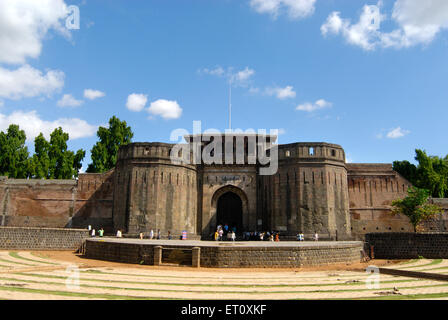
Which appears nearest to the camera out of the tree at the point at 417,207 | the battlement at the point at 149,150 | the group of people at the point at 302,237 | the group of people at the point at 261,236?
the group of people at the point at 302,237

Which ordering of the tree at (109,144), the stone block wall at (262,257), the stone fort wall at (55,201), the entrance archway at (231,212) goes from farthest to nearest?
the tree at (109,144)
the stone fort wall at (55,201)
the entrance archway at (231,212)
the stone block wall at (262,257)

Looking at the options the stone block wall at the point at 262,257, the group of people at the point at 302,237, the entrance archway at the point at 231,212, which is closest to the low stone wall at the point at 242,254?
the stone block wall at the point at 262,257

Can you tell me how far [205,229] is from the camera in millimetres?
29594

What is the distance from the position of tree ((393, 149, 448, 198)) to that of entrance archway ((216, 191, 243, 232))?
23.8 meters

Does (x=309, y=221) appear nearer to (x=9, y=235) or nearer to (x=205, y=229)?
(x=205, y=229)

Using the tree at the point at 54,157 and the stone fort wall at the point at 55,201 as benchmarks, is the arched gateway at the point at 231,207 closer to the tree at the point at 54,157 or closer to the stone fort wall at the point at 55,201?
Result: the stone fort wall at the point at 55,201

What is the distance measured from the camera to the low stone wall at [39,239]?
70.9 ft

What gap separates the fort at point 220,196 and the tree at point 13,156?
8386mm

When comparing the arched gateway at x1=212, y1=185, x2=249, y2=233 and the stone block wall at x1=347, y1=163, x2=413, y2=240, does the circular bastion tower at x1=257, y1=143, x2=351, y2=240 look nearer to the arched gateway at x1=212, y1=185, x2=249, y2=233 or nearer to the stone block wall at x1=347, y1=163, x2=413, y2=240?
the arched gateway at x1=212, y1=185, x2=249, y2=233

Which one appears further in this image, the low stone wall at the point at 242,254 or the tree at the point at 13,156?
the tree at the point at 13,156

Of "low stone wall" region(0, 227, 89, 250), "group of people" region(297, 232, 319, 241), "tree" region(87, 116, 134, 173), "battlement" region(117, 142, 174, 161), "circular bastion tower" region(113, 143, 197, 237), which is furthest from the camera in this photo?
"tree" region(87, 116, 134, 173)

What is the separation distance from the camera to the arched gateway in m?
30.0

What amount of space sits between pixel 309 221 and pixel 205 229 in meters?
8.66

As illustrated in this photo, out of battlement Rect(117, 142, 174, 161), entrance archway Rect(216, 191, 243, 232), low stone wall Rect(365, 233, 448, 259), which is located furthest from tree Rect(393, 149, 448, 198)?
battlement Rect(117, 142, 174, 161)
